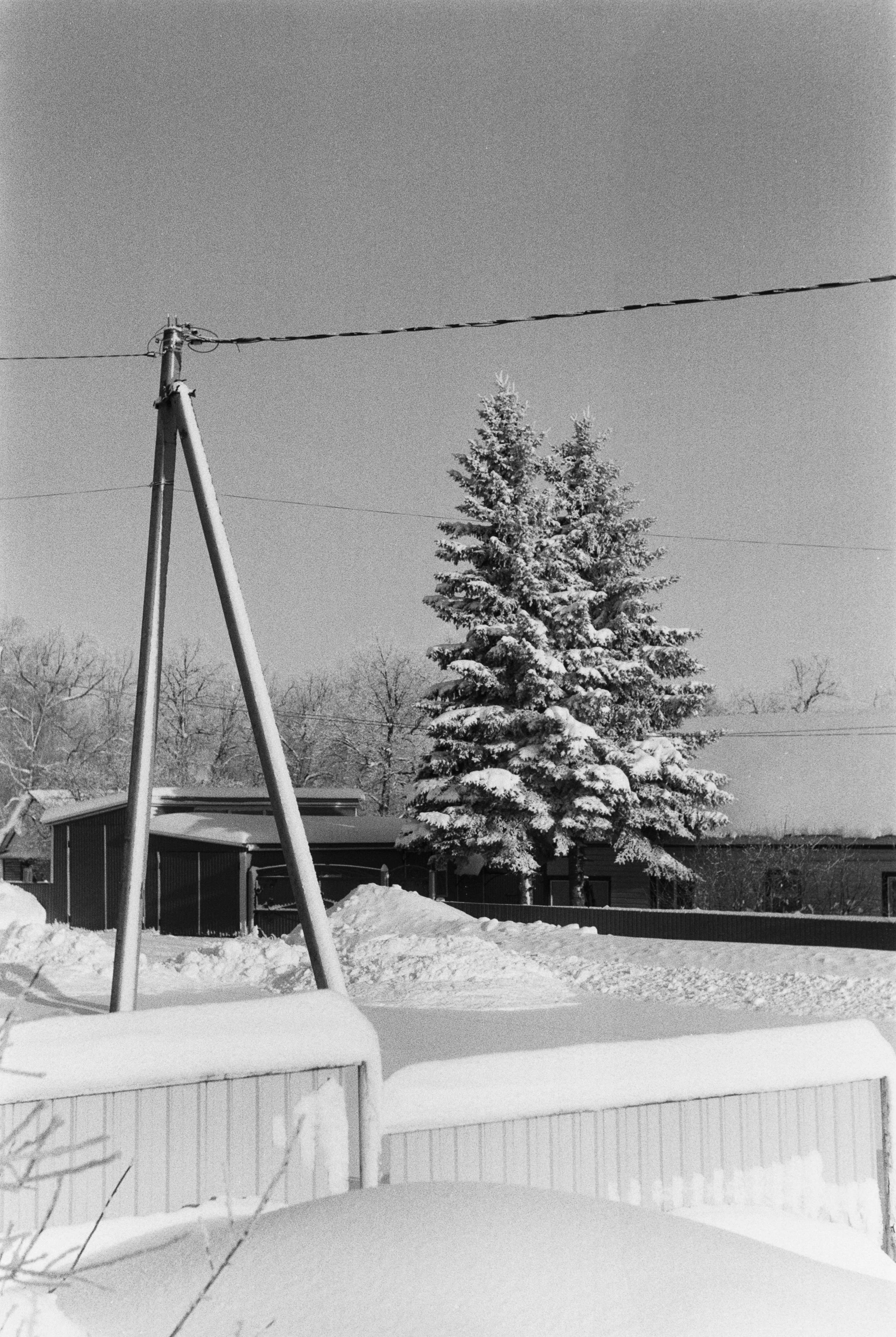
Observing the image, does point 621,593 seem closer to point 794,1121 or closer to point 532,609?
point 532,609

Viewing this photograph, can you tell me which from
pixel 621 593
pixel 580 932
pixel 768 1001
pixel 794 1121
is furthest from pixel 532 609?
pixel 794 1121

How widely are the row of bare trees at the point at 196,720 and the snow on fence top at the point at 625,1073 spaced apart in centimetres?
4496

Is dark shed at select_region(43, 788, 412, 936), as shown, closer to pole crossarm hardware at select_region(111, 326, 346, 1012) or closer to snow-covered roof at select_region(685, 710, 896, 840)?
snow-covered roof at select_region(685, 710, 896, 840)

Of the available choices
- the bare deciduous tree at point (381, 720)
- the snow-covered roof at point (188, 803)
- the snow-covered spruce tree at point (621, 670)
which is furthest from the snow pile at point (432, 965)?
the bare deciduous tree at point (381, 720)

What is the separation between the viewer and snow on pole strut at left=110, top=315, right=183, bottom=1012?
12508 mm

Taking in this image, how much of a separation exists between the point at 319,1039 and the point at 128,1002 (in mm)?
7273

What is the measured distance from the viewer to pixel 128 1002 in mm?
12453

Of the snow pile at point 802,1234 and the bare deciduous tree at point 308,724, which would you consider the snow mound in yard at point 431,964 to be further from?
the bare deciduous tree at point 308,724

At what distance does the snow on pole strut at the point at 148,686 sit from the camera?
12508 mm

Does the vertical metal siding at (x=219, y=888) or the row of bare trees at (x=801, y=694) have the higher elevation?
the row of bare trees at (x=801, y=694)

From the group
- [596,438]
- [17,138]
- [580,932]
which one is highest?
[596,438]

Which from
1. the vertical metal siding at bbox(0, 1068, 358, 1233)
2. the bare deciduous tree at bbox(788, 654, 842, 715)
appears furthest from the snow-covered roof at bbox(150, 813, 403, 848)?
the bare deciduous tree at bbox(788, 654, 842, 715)

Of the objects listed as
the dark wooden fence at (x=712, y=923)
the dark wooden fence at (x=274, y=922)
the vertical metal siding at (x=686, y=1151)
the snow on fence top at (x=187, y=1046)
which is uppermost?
the snow on fence top at (x=187, y=1046)

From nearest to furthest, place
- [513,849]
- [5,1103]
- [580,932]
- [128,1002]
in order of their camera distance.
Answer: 1. [5,1103]
2. [128,1002]
3. [580,932]
4. [513,849]
